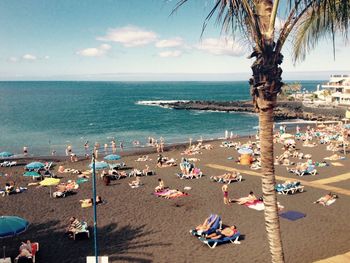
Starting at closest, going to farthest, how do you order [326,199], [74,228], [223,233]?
[223,233] → [74,228] → [326,199]

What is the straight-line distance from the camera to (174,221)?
17422mm

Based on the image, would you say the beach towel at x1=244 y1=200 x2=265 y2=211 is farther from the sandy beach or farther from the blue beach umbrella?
the blue beach umbrella

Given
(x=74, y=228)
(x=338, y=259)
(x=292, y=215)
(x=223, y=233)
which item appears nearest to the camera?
(x=338, y=259)

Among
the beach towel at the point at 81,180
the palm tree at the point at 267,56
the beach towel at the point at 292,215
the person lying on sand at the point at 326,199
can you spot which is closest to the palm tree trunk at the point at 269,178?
the palm tree at the point at 267,56

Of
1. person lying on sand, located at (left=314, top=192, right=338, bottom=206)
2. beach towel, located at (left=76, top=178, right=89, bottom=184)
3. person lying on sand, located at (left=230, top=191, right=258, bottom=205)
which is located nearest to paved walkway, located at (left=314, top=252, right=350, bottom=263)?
person lying on sand, located at (left=314, top=192, right=338, bottom=206)

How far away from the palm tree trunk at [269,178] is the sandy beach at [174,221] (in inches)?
282

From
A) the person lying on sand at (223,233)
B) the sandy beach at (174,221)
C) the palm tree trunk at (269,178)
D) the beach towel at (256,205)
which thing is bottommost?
the sandy beach at (174,221)

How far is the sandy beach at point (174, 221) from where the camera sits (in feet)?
45.2

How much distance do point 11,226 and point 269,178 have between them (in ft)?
33.7

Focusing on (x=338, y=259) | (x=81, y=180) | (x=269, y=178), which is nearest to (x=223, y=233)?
(x=338, y=259)

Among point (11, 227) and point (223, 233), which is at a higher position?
point (11, 227)

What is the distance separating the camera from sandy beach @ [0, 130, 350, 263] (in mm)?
13781

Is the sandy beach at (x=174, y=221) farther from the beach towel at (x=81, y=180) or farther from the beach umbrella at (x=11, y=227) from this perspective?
the beach umbrella at (x=11, y=227)

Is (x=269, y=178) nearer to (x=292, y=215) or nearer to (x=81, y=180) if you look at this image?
(x=292, y=215)
